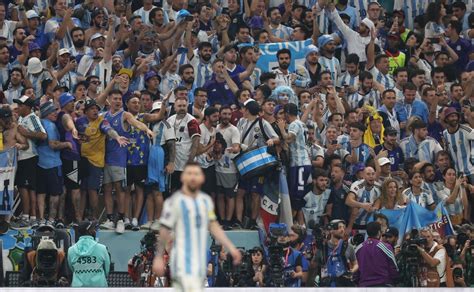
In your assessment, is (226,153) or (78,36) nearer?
(226,153)

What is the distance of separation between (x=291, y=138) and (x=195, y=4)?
5.85m

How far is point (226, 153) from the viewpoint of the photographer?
25375 millimetres

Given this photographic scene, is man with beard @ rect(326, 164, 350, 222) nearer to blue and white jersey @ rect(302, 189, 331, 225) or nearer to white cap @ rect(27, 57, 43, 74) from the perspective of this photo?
blue and white jersey @ rect(302, 189, 331, 225)

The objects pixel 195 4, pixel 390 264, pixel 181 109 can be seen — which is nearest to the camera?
pixel 390 264

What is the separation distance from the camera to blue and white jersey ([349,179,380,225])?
25.7 metres

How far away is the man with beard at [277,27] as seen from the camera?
2973 cm

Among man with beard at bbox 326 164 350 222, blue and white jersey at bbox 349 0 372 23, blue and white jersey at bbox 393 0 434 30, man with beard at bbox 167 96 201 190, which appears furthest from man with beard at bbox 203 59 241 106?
blue and white jersey at bbox 393 0 434 30

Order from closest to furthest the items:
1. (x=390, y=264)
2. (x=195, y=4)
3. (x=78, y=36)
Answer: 1. (x=390, y=264)
2. (x=78, y=36)
3. (x=195, y=4)

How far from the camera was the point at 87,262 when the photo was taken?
899 inches

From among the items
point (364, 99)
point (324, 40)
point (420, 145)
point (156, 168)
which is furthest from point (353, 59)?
point (156, 168)

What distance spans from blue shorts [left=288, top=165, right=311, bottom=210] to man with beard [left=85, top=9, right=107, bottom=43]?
4649mm

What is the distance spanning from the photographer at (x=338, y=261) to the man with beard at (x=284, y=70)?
3.84 m

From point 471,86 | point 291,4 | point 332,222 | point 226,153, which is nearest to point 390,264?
point 332,222

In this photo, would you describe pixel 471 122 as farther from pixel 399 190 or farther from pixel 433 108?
pixel 399 190
